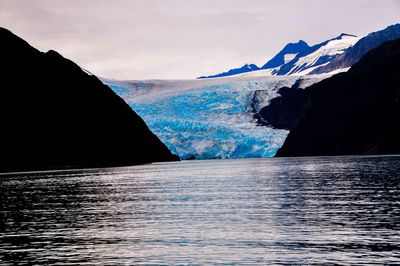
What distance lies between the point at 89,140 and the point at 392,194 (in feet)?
474

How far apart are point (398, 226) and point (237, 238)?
31.3 feet

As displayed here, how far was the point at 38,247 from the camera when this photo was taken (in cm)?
3484

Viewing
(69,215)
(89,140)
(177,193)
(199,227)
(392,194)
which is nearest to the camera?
(199,227)

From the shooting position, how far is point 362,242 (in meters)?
33.3

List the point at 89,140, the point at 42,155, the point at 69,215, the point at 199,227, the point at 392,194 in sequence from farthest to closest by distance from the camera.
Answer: the point at 89,140 → the point at 42,155 → the point at 392,194 → the point at 69,215 → the point at 199,227

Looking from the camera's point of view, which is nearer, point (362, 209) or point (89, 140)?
point (362, 209)

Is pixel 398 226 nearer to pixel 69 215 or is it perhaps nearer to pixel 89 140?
pixel 69 215

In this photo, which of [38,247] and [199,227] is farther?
[199,227]

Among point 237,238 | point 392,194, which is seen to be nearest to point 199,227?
point 237,238

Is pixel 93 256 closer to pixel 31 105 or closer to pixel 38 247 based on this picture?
pixel 38 247

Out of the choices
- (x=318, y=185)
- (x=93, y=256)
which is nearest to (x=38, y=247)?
(x=93, y=256)

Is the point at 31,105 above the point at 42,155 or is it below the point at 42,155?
above

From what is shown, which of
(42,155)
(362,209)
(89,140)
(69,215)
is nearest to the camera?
(362,209)

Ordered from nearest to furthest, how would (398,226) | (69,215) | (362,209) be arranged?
1. (398,226)
2. (362,209)
3. (69,215)
